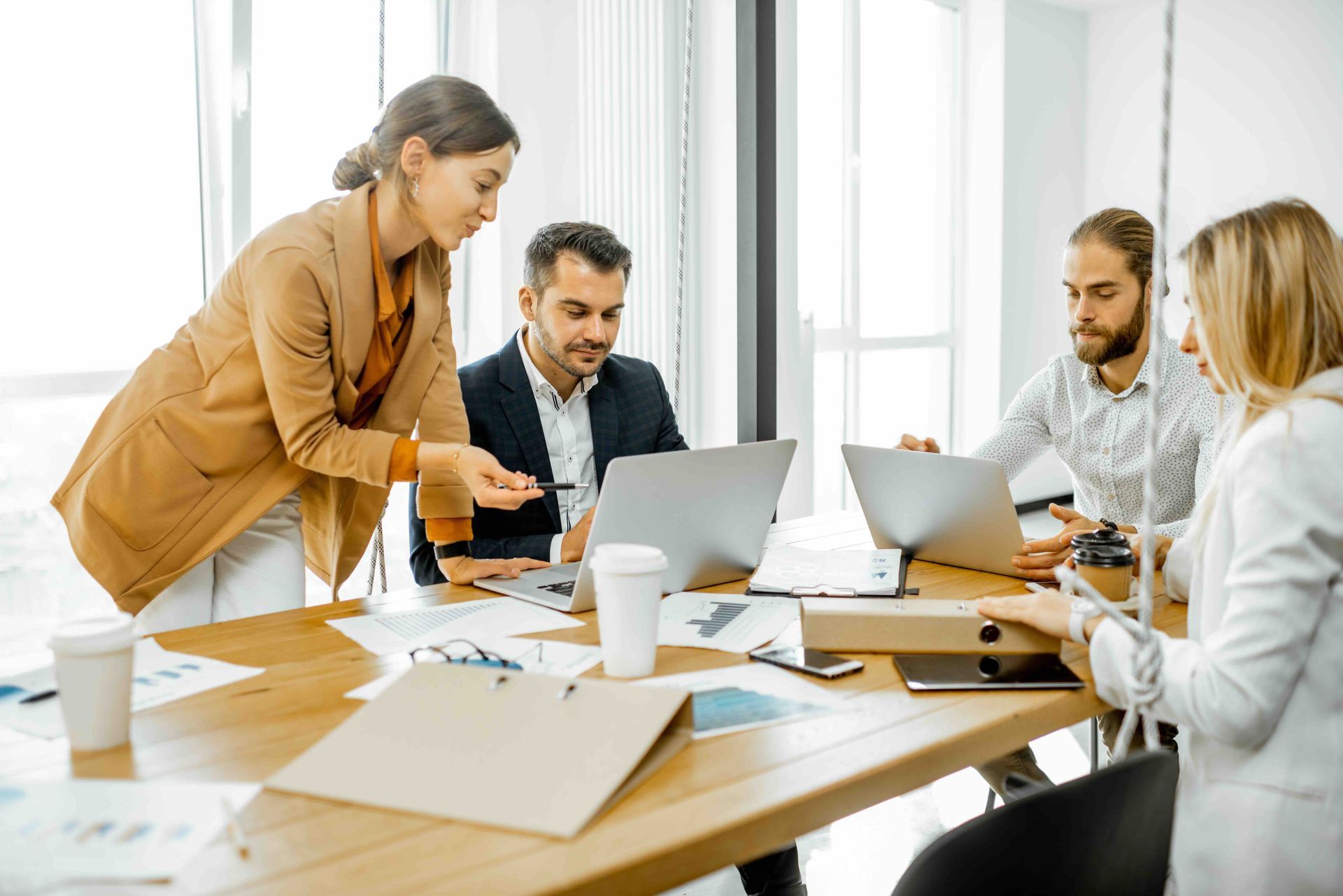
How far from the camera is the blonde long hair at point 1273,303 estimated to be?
1096 mm

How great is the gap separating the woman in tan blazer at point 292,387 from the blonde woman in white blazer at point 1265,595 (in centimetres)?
103

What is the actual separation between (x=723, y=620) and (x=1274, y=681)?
67 centimetres

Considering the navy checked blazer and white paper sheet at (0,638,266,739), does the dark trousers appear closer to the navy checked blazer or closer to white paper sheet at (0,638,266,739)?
the navy checked blazer

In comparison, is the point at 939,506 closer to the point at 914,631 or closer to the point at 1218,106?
the point at 914,631

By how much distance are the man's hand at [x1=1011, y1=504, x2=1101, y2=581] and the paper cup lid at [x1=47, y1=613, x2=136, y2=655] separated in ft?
4.10

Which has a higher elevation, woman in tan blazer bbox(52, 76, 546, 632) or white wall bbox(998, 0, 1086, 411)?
white wall bbox(998, 0, 1086, 411)

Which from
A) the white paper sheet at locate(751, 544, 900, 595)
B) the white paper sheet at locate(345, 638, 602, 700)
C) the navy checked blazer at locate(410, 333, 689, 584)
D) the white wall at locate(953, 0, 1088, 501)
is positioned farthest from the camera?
the white wall at locate(953, 0, 1088, 501)

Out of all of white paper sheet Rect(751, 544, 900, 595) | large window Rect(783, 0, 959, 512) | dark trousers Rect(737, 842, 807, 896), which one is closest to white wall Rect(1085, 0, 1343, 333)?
large window Rect(783, 0, 959, 512)

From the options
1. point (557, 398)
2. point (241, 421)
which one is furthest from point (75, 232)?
point (557, 398)

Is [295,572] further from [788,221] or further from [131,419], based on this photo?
[788,221]

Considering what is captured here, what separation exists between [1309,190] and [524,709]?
5.79m

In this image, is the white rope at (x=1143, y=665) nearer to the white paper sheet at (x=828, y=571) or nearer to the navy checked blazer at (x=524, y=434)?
the white paper sheet at (x=828, y=571)

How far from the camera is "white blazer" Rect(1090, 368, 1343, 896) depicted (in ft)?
3.21

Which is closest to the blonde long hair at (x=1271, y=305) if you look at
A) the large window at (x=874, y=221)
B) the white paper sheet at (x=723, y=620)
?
the white paper sheet at (x=723, y=620)
